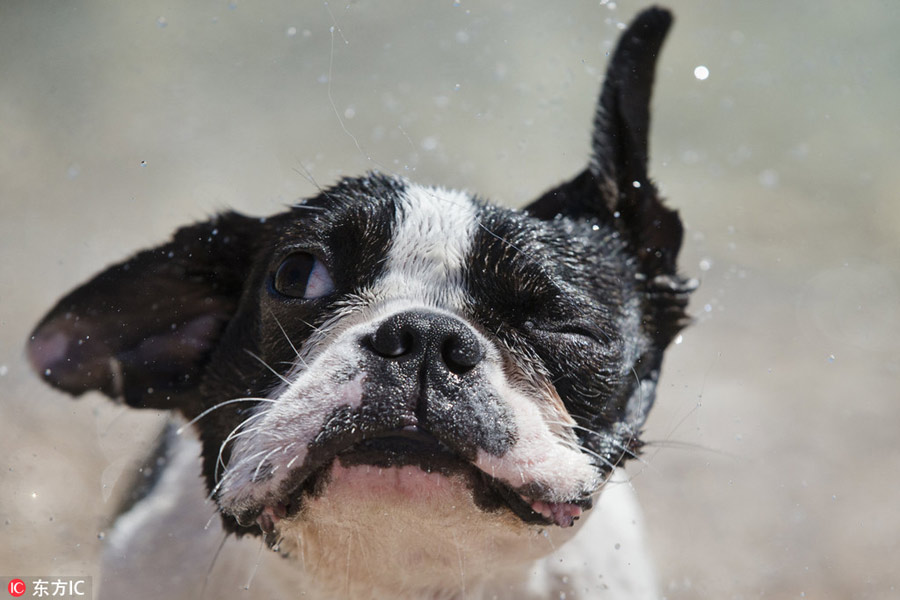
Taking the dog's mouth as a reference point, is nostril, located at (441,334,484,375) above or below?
above

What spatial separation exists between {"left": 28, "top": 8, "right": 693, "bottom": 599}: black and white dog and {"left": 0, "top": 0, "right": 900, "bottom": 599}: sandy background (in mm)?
71

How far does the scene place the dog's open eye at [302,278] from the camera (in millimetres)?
1522

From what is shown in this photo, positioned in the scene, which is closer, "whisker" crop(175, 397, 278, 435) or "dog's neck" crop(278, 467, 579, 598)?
"dog's neck" crop(278, 467, 579, 598)

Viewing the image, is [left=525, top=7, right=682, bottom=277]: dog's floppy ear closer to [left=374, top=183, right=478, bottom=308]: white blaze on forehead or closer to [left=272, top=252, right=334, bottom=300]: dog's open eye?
[left=374, top=183, right=478, bottom=308]: white blaze on forehead

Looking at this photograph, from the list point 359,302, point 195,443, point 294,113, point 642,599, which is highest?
point 294,113

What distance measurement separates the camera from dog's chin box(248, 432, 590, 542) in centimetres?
124

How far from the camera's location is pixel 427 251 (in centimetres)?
152

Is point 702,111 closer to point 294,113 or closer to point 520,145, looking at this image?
point 520,145

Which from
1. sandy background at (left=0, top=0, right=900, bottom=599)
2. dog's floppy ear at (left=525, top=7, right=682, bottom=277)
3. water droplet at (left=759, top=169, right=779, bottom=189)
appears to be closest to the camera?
sandy background at (left=0, top=0, right=900, bottom=599)

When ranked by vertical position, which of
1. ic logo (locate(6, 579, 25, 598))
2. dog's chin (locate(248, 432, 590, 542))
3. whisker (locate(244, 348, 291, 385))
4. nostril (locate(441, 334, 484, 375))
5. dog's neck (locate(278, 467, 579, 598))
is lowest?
ic logo (locate(6, 579, 25, 598))

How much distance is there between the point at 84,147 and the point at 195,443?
2.14ft

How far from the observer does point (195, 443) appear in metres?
1.76

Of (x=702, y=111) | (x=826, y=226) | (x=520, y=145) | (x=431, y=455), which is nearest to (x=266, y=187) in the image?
(x=520, y=145)

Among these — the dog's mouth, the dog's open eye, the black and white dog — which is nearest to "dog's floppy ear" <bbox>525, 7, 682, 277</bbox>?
the black and white dog
